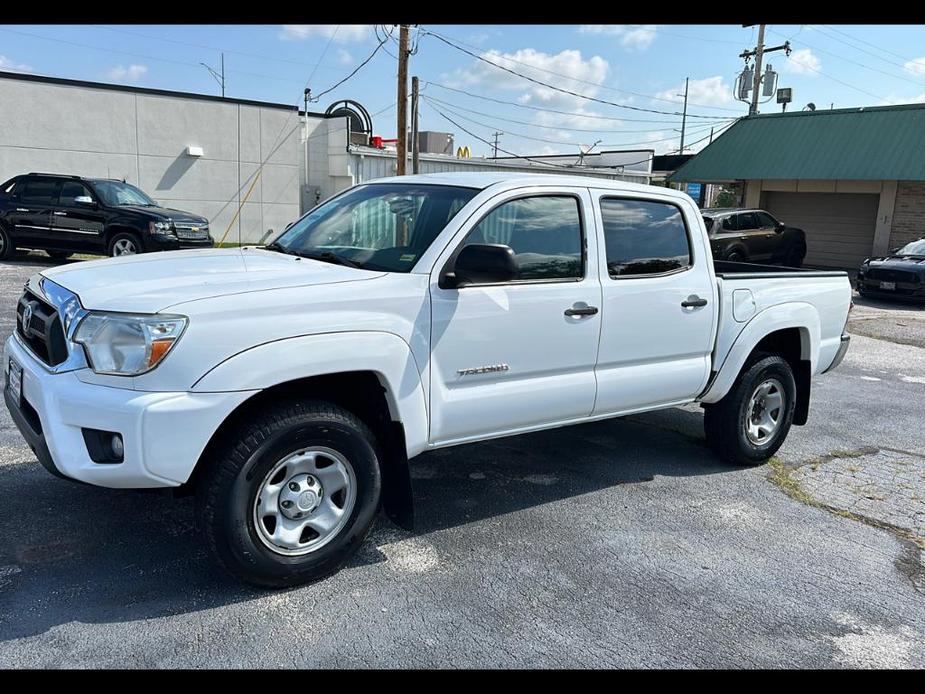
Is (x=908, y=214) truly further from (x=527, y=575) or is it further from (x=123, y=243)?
(x=527, y=575)

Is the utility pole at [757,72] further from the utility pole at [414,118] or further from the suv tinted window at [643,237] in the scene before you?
the suv tinted window at [643,237]

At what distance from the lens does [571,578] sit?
3.73m

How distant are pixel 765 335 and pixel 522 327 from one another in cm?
224

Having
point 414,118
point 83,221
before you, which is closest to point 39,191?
point 83,221

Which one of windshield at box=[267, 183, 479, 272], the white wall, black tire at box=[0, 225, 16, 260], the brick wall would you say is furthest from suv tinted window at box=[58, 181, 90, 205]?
the brick wall

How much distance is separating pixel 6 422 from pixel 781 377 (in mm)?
5672

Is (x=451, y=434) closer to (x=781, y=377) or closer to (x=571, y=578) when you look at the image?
(x=571, y=578)

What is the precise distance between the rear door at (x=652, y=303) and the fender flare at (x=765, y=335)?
193 mm

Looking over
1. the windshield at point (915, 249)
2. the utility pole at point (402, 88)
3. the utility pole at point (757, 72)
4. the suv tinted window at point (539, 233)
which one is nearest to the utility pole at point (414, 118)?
the utility pole at point (402, 88)

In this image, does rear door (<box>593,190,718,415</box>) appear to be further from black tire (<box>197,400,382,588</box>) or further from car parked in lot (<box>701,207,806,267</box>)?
car parked in lot (<box>701,207,806,267</box>)

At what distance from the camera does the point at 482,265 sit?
12.1 ft

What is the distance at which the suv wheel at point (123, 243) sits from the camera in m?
14.2
